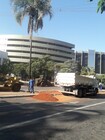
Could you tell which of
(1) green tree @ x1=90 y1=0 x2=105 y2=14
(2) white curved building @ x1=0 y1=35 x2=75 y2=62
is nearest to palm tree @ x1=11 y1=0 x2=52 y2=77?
(1) green tree @ x1=90 y1=0 x2=105 y2=14

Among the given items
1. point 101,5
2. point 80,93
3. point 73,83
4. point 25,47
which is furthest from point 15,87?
point 25,47

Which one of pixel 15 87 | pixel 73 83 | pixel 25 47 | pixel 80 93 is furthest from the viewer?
pixel 25 47

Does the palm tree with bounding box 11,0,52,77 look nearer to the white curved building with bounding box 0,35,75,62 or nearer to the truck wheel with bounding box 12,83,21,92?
the truck wheel with bounding box 12,83,21,92

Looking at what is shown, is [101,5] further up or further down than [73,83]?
further up

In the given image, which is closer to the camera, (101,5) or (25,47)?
(101,5)

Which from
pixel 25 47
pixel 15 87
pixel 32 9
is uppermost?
pixel 25 47

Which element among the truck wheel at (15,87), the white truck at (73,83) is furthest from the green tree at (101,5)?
the truck wheel at (15,87)

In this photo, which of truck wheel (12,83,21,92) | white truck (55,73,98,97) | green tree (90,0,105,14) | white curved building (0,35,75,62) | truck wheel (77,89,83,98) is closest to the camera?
green tree (90,0,105,14)

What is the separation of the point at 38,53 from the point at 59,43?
17828 millimetres

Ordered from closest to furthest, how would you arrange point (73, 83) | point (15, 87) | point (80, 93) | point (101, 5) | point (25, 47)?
point (101, 5) → point (73, 83) → point (80, 93) → point (15, 87) → point (25, 47)

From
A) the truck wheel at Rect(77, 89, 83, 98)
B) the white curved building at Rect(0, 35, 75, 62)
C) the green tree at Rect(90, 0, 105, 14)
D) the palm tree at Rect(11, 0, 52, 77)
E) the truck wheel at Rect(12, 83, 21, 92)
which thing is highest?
the white curved building at Rect(0, 35, 75, 62)

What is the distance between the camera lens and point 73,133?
1140 cm

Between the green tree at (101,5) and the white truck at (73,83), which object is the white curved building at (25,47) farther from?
the green tree at (101,5)

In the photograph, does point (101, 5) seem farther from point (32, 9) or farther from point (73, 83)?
point (32, 9)
